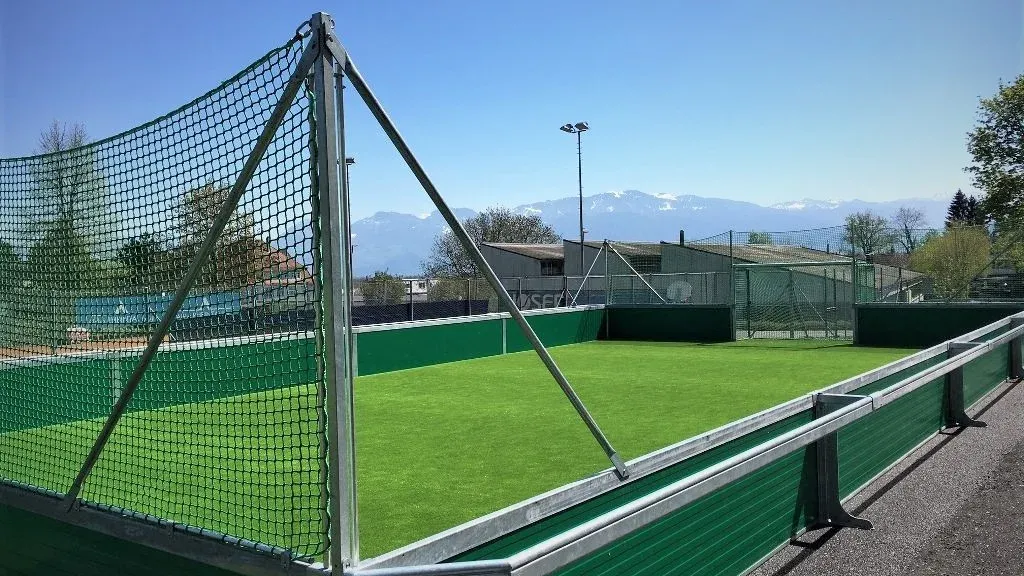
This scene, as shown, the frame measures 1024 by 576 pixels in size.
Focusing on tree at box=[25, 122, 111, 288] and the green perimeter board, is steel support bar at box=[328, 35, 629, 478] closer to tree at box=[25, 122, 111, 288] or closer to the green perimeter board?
tree at box=[25, 122, 111, 288]

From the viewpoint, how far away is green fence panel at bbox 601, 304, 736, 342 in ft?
72.0

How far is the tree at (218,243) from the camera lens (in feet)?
12.2

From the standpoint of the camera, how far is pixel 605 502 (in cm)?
379

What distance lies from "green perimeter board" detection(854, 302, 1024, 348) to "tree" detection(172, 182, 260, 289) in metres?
18.4

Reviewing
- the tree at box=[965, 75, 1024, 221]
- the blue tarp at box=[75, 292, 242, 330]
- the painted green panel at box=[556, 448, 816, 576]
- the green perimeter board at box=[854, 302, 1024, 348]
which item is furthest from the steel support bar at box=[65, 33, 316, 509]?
the tree at box=[965, 75, 1024, 221]

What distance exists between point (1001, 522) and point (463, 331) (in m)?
12.7

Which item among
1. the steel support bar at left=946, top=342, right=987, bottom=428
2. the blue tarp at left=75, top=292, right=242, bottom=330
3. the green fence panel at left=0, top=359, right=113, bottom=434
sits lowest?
the steel support bar at left=946, top=342, right=987, bottom=428

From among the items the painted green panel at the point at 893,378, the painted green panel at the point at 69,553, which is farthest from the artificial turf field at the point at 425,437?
the painted green panel at the point at 893,378

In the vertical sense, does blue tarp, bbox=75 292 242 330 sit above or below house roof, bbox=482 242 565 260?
below

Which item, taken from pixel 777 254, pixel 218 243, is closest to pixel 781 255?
pixel 777 254

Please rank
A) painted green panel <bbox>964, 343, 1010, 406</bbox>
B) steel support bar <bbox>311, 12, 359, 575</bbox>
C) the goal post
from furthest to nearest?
the goal post → painted green panel <bbox>964, 343, 1010, 406</bbox> → steel support bar <bbox>311, 12, 359, 575</bbox>

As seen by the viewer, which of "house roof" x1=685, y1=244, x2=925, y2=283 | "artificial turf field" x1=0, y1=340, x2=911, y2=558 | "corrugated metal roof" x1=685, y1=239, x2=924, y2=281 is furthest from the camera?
"corrugated metal roof" x1=685, y1=239, x2=924, y2=281

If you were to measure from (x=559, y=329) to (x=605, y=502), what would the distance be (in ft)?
56.2

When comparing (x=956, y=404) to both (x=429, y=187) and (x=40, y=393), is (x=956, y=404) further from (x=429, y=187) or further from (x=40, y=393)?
(x=40, y=393)
